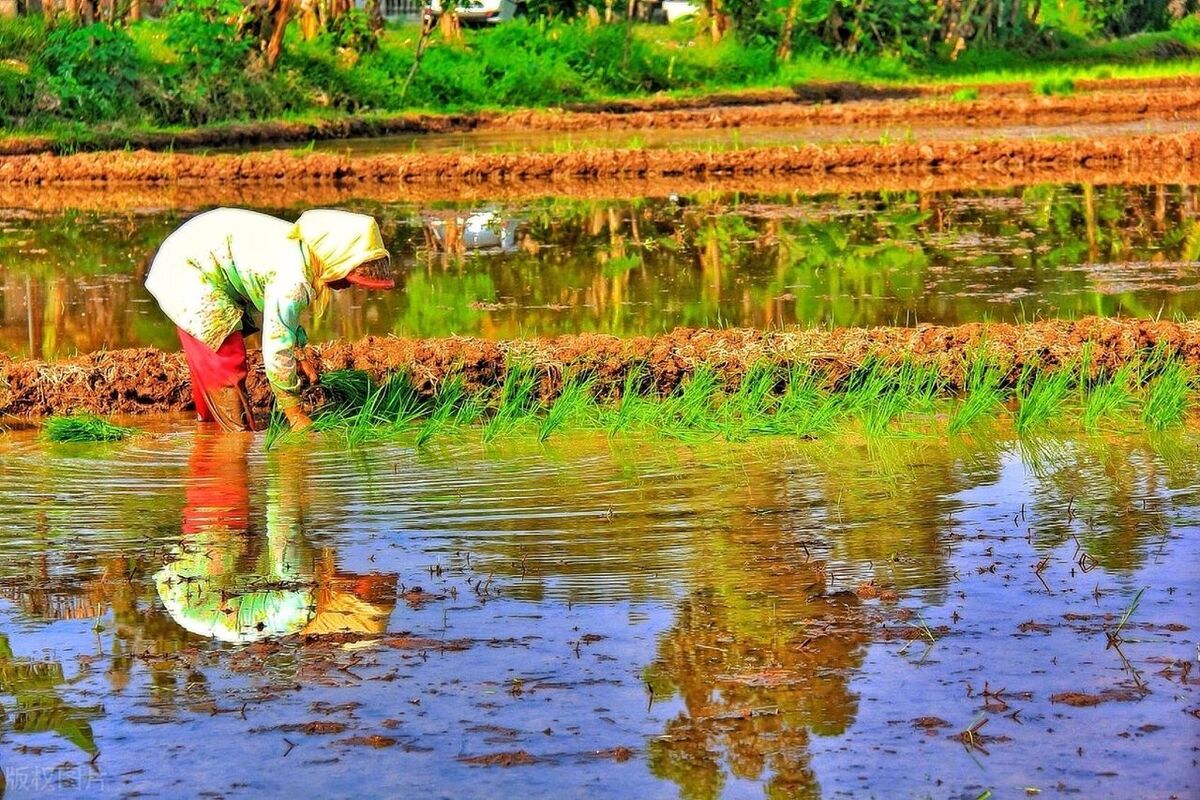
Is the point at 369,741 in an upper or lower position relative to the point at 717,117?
upper

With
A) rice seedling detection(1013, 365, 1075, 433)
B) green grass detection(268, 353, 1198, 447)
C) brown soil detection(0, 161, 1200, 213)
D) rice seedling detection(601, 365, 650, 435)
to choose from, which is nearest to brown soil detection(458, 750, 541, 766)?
green grass detection(268, 353, 1198, 447)

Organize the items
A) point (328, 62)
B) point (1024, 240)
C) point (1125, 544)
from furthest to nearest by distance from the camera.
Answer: point (328, 62) → point (1024, 240) → point (1125, 544)

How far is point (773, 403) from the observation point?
705 cm

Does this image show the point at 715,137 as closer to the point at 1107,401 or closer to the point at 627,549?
the point at 1107,401

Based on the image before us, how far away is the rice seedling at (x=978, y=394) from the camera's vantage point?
6645 mm

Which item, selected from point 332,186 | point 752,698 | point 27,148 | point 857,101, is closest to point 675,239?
point 332,186

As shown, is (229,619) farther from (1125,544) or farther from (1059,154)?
(1059,154)

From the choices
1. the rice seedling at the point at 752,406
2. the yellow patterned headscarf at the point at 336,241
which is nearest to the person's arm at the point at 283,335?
the yellow patterned headscarf at the point at 336,241

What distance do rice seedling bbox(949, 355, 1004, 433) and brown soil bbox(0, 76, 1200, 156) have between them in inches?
606

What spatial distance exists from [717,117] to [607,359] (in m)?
16.3

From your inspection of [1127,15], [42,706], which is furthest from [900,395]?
[1127,15]

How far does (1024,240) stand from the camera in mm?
12211

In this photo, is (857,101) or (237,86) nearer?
(237,86)

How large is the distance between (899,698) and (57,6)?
2370 centimetres
